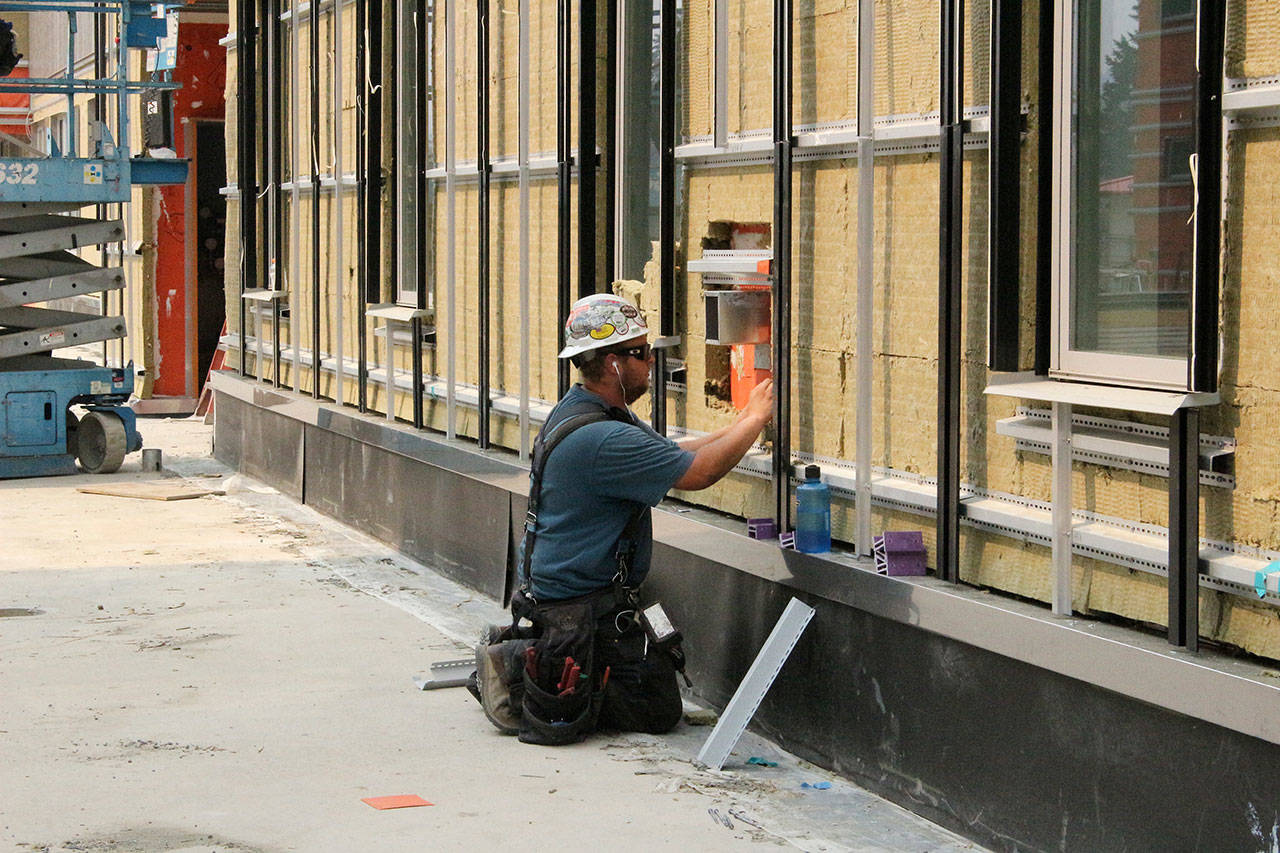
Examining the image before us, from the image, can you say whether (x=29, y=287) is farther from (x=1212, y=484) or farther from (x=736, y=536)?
(x=1212, y=484)

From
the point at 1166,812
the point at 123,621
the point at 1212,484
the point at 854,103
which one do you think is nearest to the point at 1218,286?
the point at 1212,484

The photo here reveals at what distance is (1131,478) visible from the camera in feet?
16.4

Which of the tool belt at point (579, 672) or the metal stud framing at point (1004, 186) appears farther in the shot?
the tool belt at point (579, 672)

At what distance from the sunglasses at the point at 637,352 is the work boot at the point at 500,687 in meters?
1.19

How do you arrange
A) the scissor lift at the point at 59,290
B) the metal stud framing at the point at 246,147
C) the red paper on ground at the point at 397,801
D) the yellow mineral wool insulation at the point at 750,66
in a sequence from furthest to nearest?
the metal stud framing at the point at 246,147, the scissor lift at the point at 59,290, the yellow mineral wool insulation at the point at 750,66, the red paper on ground at the point at 397,801

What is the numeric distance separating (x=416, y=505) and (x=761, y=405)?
15.8 feet

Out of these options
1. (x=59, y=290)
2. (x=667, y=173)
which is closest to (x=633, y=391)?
(x=667, y=173)

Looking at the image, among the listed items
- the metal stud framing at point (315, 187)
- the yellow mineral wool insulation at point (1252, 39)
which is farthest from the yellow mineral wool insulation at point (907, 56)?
the metal stud framing at point (315, 187)

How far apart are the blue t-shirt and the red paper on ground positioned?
106 centimetres

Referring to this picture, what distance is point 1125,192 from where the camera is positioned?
5055 mm

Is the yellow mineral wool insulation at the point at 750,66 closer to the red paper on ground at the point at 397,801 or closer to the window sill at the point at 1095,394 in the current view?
the window sill at the point at 1095,394

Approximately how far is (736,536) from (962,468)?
4.20 ft

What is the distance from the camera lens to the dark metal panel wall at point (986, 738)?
4473 mm

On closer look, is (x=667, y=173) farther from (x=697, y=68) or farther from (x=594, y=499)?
(x=594, y=499)
